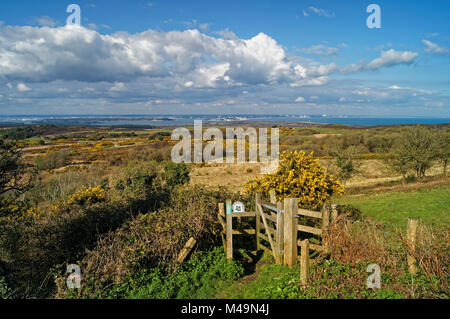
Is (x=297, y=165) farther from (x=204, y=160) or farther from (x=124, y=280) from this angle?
(x=204, y=160)

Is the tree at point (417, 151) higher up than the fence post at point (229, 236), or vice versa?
the tree at point (417, 151)

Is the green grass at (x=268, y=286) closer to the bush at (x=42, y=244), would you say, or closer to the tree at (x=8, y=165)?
the bush at (x=42, y=244)

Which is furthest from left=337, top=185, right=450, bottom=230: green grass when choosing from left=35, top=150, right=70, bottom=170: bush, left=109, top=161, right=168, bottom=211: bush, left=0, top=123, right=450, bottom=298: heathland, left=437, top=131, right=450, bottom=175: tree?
left=35, top=150, right=70, bottom=170: bush

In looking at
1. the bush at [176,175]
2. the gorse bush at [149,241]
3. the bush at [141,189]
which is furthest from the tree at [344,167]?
the gorse bush at [149,241]

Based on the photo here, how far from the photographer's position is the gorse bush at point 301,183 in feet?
34.5

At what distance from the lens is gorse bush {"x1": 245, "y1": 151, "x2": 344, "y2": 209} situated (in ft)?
34.5

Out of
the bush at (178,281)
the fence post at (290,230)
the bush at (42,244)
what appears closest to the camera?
the bush at (178,281)

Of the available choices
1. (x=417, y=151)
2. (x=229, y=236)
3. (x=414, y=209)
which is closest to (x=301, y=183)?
(x=229, y=236)

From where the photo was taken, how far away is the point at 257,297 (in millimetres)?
5445

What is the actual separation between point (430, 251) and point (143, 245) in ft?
20.3

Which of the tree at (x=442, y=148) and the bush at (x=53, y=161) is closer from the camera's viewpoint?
the tree at (x=442, y=148)

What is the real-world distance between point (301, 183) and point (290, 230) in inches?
173

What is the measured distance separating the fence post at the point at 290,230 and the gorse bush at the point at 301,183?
400 centimetres
